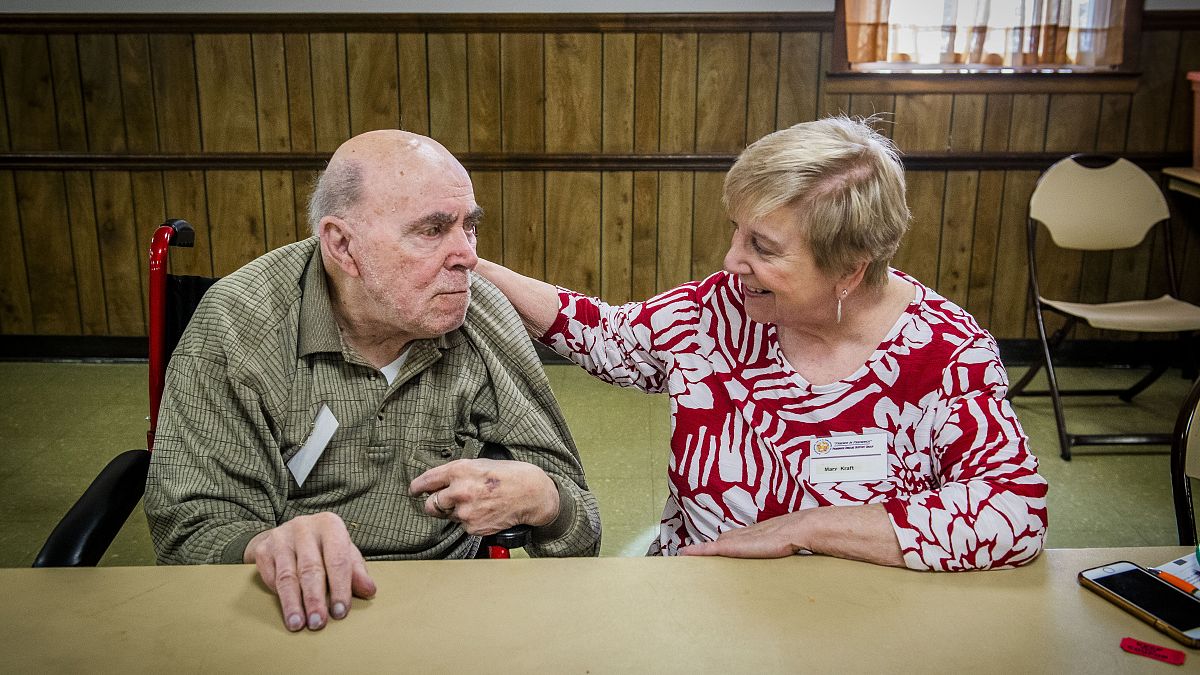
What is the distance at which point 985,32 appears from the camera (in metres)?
4.09

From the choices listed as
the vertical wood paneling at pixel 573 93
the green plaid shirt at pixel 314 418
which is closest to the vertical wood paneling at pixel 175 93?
the vertical wood paneling at pixel 573 93

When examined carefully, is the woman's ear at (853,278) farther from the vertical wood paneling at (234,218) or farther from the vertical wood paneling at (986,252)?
the vertical wood paneling at (234,218)

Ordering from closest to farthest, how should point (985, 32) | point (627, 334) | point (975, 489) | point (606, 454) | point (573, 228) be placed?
1. point (975, 489)
2. point (627, 334)
3. point (606, 454)
4. point (985, 32)
5. point (573, 228)

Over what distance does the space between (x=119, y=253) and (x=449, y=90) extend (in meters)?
1.59

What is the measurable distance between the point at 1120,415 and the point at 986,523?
2.97 meters

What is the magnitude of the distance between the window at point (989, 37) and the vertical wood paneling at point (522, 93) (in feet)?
3.97

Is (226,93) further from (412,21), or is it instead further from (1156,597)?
(1156,597)

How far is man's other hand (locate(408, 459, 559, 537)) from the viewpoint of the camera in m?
1.44

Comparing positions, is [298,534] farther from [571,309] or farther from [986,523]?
[986,523]

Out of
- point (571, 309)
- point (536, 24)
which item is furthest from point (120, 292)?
point (571, 309)

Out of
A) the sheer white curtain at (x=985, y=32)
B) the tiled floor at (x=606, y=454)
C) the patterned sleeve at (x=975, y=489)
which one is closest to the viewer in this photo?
the patterned sleeve at (x=975, y=489)

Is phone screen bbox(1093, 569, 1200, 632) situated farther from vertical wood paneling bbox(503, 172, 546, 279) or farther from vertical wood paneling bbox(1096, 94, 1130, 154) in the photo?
Result: vertical wood paneling bbox(1096, 94, 1130, 154)

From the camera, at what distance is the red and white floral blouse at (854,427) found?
1412 millimetres

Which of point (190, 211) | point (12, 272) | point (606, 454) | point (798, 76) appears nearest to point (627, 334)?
point (606, 454)
